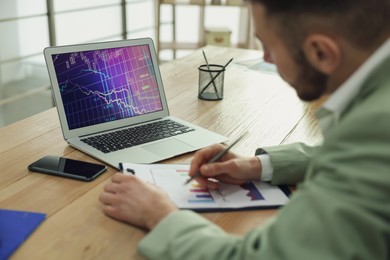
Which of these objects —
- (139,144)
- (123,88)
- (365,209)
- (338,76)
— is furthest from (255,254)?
(123,88)

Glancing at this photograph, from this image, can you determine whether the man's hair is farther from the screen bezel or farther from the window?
the window

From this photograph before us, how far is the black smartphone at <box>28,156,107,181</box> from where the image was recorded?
3.50 ft

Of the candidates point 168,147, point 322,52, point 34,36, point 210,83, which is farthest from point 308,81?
point 34,36

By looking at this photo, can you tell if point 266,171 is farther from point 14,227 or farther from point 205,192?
point 14,227

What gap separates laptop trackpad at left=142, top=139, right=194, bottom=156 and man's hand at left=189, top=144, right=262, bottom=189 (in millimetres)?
180

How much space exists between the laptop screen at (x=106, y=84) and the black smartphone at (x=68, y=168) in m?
0.15

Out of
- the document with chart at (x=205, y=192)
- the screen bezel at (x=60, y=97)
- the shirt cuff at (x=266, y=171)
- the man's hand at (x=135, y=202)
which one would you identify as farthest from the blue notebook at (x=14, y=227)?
the shirt cuff at (x=266, y=171)

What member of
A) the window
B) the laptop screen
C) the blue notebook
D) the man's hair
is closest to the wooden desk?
the blue notebook

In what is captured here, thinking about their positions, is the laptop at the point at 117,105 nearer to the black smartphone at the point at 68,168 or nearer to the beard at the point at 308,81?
the black smartphone at the point at 68,168

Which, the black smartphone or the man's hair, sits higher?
the man's hair

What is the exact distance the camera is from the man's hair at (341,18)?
2.15ft

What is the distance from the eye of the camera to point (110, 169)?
1.12 metres

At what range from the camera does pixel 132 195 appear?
0.90 meters

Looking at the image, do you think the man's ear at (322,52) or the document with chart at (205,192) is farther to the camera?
the document with chart at (205,192)
